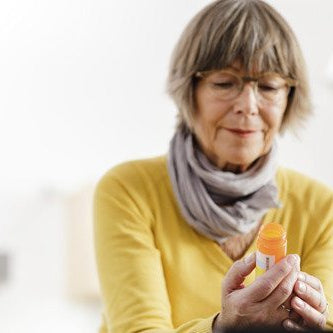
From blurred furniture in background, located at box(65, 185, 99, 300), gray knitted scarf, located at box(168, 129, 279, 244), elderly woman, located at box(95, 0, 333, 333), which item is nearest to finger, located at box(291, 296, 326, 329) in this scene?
elderly woman, located at box(95, 0, 333, 333)

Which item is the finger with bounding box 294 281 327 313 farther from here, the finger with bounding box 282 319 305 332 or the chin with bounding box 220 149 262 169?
the chin with bounding box 220 149 262 169

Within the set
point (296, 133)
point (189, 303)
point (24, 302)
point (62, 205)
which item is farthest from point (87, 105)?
point (189, 303)

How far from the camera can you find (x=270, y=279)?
0.75 meters

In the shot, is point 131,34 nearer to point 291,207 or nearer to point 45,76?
point 45,76

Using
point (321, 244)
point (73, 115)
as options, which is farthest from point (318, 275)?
point (73, 115)

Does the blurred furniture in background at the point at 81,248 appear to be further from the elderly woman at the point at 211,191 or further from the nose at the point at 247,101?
the nose at the point at 247,101

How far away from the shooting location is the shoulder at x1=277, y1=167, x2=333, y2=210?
1.06 meters

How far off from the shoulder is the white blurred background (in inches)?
32.8

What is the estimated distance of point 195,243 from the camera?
1.01 m

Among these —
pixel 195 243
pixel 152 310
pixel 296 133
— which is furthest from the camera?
pixel 296 133

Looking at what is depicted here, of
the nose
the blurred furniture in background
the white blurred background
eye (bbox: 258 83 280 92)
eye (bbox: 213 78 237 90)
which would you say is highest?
eye (bbox: 213 78 237 90)

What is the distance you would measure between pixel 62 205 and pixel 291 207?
102 cm

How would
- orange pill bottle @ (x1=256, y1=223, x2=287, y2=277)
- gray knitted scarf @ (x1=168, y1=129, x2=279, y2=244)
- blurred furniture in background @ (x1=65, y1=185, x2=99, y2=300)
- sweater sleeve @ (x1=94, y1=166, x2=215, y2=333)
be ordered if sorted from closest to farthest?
orange pill bottle @ (x1=256, y1=223, x2=287, y2=277)
sweater sleeve @ (x1=94, y1=166, x2=215, y2=333)
gray knitted scarf @ (x1=168, y1=129, x2=279, y2=244)
blurred furniture in background @ (x1=65, y1=185, x2=99, y2=300)

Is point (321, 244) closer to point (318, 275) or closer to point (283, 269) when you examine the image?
point (318, 275)
